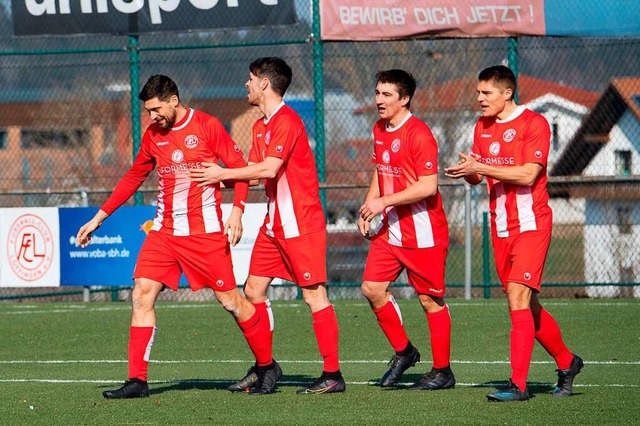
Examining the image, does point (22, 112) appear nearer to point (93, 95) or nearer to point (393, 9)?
point (93, 95)

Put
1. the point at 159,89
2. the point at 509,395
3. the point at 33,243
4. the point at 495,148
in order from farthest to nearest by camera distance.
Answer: the point at 33,243 → the point at 159,89 → the point at 495,148 → the point at 509,395

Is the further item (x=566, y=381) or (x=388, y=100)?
(x=388, y=100)

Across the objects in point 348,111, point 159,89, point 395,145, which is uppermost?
point 348,111

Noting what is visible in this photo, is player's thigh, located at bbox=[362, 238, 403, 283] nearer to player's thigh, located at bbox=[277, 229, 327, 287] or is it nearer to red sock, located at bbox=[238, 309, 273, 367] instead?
player's thigh, located at bbox=[277, 229, 327, 287]

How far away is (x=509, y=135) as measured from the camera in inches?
327

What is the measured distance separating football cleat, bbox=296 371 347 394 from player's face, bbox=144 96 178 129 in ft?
6.57

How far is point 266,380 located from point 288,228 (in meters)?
1.06

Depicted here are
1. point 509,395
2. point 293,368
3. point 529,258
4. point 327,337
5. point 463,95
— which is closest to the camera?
point 509,395

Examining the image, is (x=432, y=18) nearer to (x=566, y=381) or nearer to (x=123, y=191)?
(x=123, y=191)

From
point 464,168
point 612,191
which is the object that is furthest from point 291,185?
point 612,191

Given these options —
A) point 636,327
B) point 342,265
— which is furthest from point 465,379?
point 342,265

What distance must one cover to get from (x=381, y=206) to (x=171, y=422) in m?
2.07

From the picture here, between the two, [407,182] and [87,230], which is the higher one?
[407,182]

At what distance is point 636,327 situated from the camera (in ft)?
41.5
